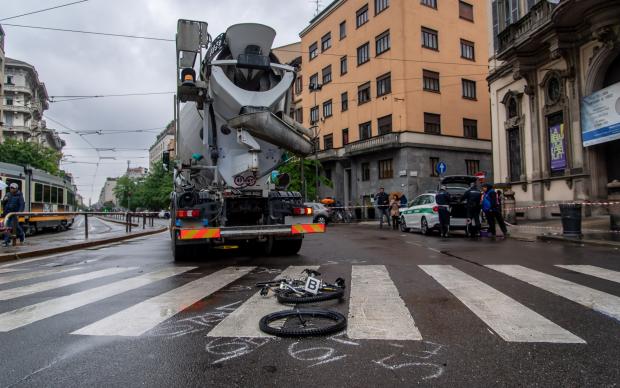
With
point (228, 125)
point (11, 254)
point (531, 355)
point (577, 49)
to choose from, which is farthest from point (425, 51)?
point (531, 355)

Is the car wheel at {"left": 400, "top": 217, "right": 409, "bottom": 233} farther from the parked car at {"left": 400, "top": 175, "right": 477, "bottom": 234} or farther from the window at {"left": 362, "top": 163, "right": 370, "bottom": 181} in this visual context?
the window at {"left": 362, "top": 163, "right": 370, "bottom": 181}

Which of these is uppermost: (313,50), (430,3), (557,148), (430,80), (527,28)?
(313,50)

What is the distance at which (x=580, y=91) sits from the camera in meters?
16.4

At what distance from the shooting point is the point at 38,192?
22375 mm

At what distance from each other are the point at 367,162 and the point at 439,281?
28856 mm

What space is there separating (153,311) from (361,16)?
115 feet

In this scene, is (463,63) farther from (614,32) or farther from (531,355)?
(531,355)

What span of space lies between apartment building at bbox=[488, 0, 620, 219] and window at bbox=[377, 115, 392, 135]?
10.2 m

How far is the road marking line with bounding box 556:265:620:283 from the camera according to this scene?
19.8ft

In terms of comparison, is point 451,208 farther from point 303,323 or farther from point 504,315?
point 303,323

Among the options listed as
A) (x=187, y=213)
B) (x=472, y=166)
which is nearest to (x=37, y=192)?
(x=187, y=213)

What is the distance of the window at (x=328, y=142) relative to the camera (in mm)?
38938

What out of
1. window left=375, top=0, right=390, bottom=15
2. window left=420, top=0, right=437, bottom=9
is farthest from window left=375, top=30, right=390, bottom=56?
window left=420, top=0, right=437, bottom=9

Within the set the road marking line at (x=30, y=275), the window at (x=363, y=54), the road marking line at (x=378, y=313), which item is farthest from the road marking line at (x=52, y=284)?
the window at (x=363, y=54)
